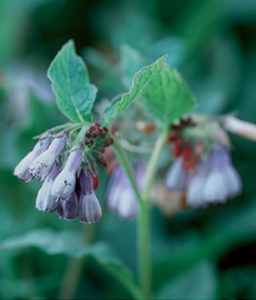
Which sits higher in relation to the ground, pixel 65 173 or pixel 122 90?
pixel 65 173

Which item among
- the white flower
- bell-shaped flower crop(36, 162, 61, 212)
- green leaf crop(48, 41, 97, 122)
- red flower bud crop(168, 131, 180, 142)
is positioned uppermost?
green leaf crop(48, 41, 97, 122)

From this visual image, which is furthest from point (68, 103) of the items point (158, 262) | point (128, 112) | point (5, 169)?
point (158, 262)

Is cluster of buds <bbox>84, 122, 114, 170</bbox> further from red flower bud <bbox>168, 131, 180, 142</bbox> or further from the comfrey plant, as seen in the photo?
red flower bud <bbox>168, 131, 180, 142</bbox>

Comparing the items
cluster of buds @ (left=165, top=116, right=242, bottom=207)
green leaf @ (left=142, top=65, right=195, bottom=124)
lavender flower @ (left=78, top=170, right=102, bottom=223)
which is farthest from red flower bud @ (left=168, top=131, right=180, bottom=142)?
lavender flower @ (left=78, top=170, right=102, bottom=223)

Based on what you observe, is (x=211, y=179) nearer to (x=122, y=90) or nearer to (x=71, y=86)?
(x=71, y=86)

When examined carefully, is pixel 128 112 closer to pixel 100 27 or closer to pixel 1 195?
pixel 1 195

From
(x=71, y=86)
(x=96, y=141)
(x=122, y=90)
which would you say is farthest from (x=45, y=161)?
(x=122, y=90)
